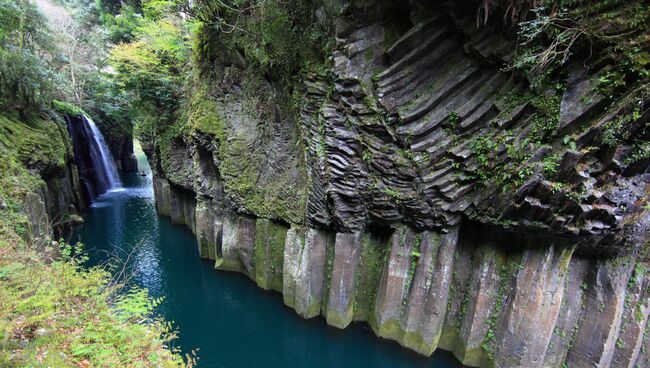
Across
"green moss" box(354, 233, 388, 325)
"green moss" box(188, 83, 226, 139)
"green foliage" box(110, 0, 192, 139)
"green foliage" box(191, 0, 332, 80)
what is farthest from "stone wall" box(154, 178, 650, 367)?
"green foliage" box(110, 0, 192, 139)

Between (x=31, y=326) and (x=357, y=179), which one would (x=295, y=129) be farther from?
(x=31, y=326)

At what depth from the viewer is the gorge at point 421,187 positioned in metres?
6.59

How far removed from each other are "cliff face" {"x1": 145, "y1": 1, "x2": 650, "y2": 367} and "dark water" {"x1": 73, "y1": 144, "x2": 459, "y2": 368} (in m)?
0.61

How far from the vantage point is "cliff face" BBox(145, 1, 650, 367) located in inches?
264

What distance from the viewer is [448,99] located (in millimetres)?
8281

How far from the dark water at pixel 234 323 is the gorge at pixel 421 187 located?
7 cm

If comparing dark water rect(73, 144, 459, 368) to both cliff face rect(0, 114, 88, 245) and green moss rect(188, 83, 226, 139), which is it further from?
green moss rect(188, 83, 226, 139)

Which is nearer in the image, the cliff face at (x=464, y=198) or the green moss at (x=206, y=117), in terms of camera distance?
the cliff face at (x=464, y=198)

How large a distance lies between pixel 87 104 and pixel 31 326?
28492 millimetres

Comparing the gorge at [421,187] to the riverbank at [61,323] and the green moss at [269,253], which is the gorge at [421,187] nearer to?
the green moss at [269,253]

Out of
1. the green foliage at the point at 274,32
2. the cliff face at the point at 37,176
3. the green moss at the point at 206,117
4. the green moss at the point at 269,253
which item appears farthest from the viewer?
the green moss at the point at 206,117

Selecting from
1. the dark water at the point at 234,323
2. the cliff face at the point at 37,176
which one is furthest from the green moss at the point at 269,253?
the cliff face at the point at 37,176

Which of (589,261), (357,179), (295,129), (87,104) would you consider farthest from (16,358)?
(87,104)

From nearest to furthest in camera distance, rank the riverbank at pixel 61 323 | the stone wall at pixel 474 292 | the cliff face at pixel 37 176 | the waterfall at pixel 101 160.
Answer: the riverbank at pixel 61 323, the stone wall at pixel 474 292, the cliff face at pixel 37 176, the waterfall at pixel 101 160
